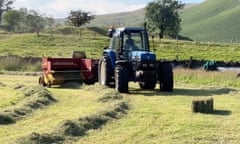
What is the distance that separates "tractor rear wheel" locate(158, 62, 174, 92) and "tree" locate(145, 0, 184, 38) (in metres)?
65.9

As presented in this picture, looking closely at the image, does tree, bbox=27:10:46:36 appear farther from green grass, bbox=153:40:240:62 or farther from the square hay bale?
the square hay bale

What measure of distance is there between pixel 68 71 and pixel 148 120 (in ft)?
39.9

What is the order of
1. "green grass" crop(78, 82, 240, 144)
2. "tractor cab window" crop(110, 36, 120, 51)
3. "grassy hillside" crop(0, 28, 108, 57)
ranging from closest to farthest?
"green grass" crop(78, 82, 240, 144) → "tractor cab window" crop(110, 36, 120, 51) → "grassy hillside" crop(0, 28, 108, 57)

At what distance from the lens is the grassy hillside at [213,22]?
118250 millimetres

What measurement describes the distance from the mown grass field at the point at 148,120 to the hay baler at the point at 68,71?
3749mm

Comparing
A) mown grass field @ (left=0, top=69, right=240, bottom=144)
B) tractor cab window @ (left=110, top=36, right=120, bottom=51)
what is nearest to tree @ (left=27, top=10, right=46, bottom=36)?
tractor cab window @ (left=110, top=36, right=120, bottom=51)

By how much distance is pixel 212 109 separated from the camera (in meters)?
15.9

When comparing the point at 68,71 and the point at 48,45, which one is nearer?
the point at 68,71

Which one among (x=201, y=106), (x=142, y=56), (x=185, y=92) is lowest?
(x=185, y=92)

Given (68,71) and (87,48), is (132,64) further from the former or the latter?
(87,48)

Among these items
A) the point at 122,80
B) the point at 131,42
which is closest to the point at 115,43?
the point at 131,42

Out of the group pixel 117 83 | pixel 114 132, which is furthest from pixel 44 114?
pixel 117 83

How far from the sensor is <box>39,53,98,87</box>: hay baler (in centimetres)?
2553

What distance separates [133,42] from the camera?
75.5 ft
